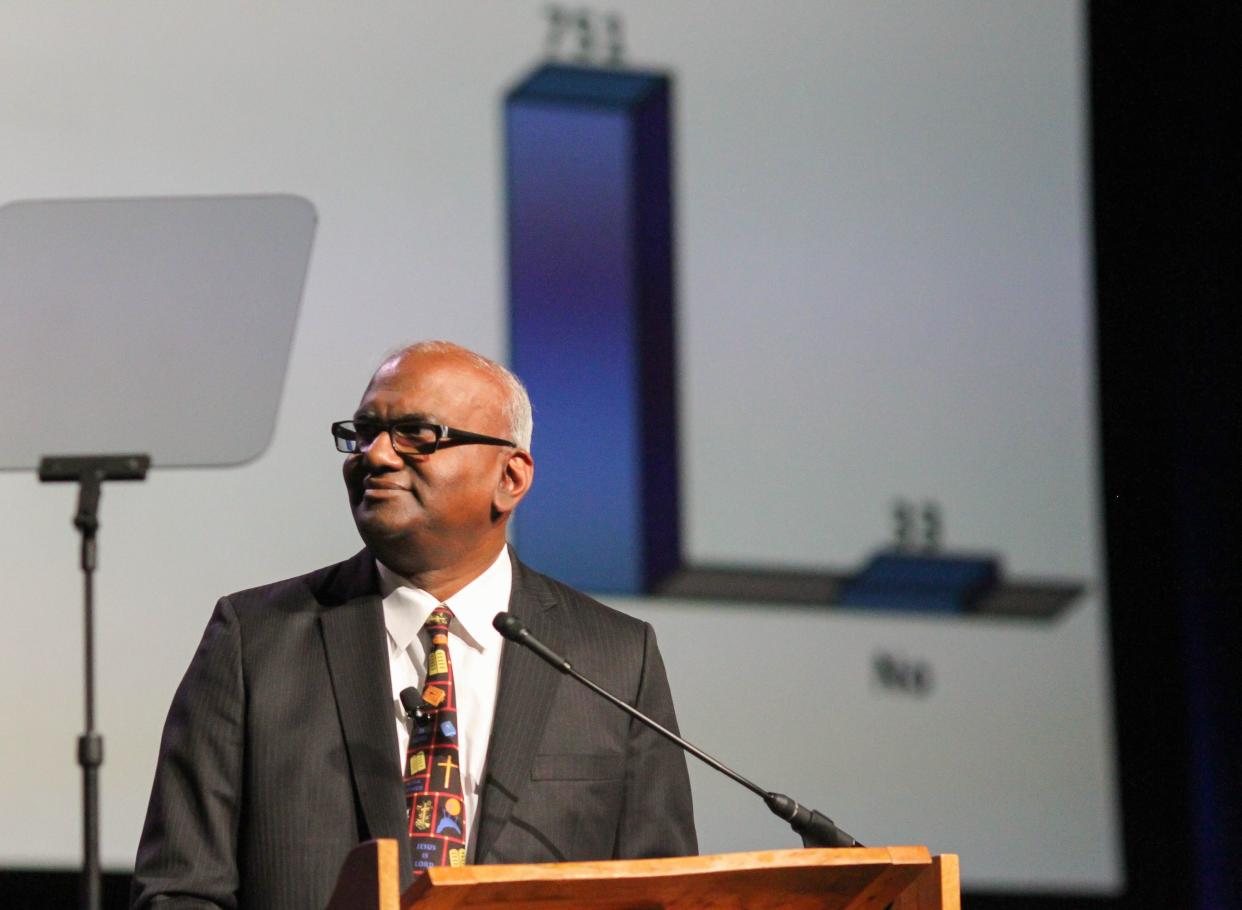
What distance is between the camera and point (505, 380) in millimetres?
2520

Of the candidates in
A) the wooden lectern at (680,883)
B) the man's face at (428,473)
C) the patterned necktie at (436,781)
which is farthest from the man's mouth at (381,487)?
the wooden lectern at (680,883)

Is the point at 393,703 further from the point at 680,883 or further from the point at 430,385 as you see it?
the point at 680,883

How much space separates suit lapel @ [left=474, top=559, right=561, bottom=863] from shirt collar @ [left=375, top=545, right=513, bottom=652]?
0.03 meters

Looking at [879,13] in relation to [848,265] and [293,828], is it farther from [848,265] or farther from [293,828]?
[293,828]

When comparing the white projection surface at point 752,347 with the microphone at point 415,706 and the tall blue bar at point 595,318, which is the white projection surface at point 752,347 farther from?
the microphone at point 415,706

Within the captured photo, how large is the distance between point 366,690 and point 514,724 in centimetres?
21

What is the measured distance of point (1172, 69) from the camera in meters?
4.16

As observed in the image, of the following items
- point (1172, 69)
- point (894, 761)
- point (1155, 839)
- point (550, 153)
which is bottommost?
point (1155, 839)

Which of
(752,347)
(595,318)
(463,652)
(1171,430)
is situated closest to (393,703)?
(463,652)

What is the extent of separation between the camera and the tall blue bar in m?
3.58

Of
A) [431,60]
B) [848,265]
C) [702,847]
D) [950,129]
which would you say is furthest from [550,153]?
[702,847]

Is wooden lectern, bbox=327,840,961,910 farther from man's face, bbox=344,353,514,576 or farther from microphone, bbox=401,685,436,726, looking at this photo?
man's face, bbox=344,353,514,576

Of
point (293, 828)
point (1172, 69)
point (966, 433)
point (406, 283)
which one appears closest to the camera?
point (293, 828)

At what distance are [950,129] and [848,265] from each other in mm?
422
